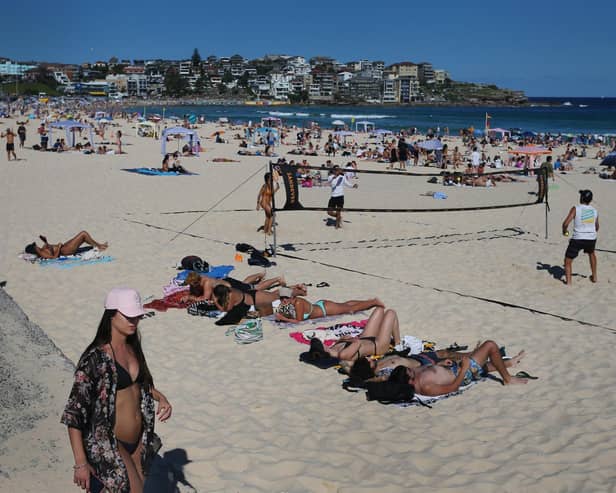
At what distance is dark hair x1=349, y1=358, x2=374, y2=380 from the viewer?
5637 mm

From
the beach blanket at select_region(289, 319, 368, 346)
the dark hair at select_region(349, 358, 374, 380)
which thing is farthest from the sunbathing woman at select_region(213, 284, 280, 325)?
the dark hair at select_region(349, 358, 374, 380)

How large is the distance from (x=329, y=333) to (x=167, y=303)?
2168 mm

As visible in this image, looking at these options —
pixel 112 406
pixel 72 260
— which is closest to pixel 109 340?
pixel 112 406

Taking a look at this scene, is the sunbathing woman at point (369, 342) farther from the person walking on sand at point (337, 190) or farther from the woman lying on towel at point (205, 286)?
the person walking on sand at point (337, 190)

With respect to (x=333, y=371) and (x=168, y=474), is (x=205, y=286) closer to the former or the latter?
(x=333, y=371)

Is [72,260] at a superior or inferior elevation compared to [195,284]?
inferior

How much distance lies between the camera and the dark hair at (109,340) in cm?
284

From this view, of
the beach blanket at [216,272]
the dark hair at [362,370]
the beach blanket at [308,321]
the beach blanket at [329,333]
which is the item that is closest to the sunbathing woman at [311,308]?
the beach blanket at [308,321]

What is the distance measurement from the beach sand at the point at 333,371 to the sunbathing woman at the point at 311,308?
0.17 meters

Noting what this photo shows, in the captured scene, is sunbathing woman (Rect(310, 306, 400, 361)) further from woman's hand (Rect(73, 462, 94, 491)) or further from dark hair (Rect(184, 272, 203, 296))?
woman's hand (Rect(73, 462, 94, 491))

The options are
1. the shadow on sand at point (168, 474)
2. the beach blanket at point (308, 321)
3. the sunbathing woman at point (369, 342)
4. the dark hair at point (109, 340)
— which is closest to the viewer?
the dark hair at point (109, 340)

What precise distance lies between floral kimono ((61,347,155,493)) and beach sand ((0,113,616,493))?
1.90 ft

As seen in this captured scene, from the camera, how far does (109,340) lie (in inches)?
113

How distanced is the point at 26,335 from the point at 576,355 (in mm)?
5113
